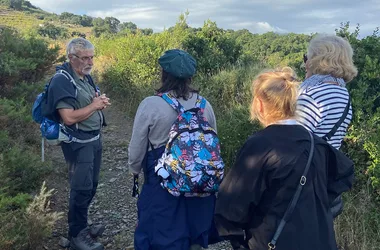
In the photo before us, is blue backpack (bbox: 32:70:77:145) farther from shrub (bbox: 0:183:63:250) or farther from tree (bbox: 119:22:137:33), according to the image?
tree (bbox: 119:22:137:33)

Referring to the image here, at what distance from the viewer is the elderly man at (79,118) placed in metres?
3.30

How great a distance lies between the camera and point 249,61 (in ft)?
31.3

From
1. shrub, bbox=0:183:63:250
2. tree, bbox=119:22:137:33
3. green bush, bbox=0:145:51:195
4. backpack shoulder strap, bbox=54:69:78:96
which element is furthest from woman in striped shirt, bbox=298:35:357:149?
tree, bbox=119:22:137:33

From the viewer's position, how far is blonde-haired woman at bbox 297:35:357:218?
262 cm

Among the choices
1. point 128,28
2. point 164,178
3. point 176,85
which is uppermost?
point 128,28

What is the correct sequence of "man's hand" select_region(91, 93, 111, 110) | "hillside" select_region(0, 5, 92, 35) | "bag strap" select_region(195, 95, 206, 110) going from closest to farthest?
"bag strap" select_region(195, 95, 206, 110) < "man's hand" select_region(91, 93, 111, 110) < "hillside" select_region(0, 5, 92, 35)

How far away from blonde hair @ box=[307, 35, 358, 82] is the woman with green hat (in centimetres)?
87

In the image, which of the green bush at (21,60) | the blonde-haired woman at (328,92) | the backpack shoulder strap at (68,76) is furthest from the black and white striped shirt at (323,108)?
the green bush at (21,60)

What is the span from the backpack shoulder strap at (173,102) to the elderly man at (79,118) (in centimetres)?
102

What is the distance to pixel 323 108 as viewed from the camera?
2607 millimetres

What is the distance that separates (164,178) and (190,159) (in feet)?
0.69

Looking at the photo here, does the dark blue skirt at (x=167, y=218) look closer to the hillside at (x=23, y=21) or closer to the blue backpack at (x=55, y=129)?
the blue backpack at (x=55, y=129)

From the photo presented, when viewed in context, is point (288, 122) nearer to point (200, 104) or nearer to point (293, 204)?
point (293, 204)

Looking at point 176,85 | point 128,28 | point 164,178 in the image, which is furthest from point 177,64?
point 128,28
